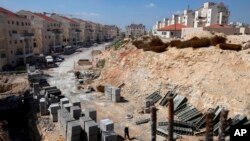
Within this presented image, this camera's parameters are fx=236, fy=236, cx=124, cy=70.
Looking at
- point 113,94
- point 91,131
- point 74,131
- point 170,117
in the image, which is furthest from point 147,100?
point 170,117

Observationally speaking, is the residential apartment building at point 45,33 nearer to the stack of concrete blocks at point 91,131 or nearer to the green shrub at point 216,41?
the green shrub at point 216,41

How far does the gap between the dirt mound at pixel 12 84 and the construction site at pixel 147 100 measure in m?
0.17

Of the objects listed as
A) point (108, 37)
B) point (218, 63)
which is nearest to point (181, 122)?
point (218, 63)

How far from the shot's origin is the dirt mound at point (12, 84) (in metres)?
36.5

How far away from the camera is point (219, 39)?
96.9 feet

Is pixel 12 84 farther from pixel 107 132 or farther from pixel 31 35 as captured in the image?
pixel 107 132

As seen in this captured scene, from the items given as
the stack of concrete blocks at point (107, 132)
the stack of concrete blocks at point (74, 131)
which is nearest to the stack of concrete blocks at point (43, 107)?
the stack of concrete blocks at point (74, 131)

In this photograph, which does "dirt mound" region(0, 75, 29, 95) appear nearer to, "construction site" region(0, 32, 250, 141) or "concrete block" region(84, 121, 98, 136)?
"construction site" region(0, 32, 250, 141)

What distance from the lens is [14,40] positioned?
5106 centimetres

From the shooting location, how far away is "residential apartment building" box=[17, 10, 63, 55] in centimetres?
6612

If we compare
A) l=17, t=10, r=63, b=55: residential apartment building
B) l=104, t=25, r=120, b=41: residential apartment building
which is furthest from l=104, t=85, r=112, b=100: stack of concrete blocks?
l=104, t=25, r=120, b=41: residential apartment building

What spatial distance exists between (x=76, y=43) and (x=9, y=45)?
165 feet

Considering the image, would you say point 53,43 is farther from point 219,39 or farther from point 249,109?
point 249,109

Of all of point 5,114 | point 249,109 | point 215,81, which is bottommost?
point 5,114
